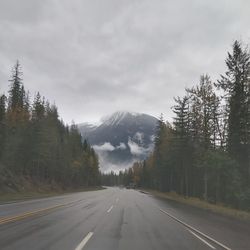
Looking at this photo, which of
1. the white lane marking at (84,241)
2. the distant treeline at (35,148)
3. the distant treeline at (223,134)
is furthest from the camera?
the distant treeline at (35,148)

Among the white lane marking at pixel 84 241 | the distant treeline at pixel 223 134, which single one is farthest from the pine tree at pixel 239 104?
the white lane marking at pixel 84 241

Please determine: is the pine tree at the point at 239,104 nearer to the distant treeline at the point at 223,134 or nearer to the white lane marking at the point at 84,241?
the distant treeline at the point at 223,134

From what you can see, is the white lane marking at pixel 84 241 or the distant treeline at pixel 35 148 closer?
the white lane marking at pixel 84 241

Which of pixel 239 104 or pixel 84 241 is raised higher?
pixel 239 104

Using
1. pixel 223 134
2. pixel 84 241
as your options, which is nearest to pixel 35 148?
pixel 223 134

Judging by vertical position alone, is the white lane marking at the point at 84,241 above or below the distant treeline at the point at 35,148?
A: below

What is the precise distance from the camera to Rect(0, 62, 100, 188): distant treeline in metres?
66.9

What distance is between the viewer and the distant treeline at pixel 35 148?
6694 cm

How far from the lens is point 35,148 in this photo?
67.3 m

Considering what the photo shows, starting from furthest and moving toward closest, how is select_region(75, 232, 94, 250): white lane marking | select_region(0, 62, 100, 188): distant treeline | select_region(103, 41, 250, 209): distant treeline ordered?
select_region(0, 62, 100, 188): distant treeline < select_region(103, 41, 250, 209): distant treeline < select_region(75, 232, 94, 250): white lane marking

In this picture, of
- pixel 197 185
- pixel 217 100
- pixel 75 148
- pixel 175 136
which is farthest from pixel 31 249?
pixel 75 148

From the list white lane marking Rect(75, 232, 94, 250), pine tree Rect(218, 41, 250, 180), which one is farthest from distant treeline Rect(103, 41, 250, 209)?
white lane marking Rect(75, 232, 94, 250)

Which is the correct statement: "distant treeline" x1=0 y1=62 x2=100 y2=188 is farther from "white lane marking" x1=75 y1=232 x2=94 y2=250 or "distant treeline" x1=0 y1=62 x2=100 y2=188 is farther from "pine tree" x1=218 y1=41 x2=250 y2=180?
"white lane marking" x1=75 y1=232 x2=94 y2=250

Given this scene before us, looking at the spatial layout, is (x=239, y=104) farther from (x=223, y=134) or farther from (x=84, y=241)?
(x=84, y=241)
